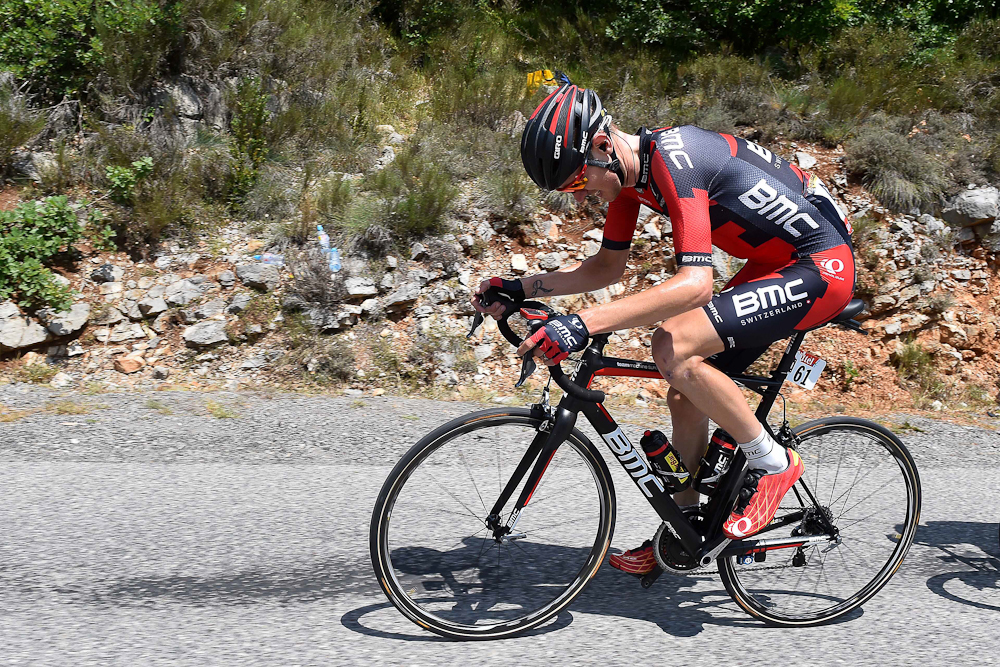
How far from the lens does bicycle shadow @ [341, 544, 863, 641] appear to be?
3.20 metres

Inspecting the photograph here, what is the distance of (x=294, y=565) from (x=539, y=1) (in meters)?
12.7

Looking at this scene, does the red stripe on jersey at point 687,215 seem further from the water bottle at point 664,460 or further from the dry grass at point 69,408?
the dry grass at point 69,408

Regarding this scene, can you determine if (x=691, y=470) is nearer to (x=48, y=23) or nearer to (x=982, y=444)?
(x=982, y=444)

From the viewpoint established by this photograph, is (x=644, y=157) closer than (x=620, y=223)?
Yes

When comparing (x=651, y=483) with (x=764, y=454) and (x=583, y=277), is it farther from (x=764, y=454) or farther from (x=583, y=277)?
(x=583, y=277)

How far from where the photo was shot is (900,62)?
11812 mm

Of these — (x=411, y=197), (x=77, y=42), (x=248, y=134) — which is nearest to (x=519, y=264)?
(x=411, y=197)

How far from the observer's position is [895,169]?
Result: 9453 millimetres

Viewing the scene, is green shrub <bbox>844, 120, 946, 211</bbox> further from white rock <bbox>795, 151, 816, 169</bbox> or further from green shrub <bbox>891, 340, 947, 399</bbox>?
green shrub <bbox>891, 340, 947, 399</bbox>

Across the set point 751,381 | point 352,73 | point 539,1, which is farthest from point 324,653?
point 539,1

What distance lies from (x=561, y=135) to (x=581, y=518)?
5.21 ft

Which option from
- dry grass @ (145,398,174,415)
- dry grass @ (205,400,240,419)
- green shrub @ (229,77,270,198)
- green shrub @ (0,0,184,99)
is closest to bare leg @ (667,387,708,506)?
dry grass @ (205,400,240,419)

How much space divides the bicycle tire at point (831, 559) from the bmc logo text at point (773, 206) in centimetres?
86

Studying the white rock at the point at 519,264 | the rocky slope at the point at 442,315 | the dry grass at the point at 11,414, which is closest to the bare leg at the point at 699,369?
the rocky slope at the point at 442,315
